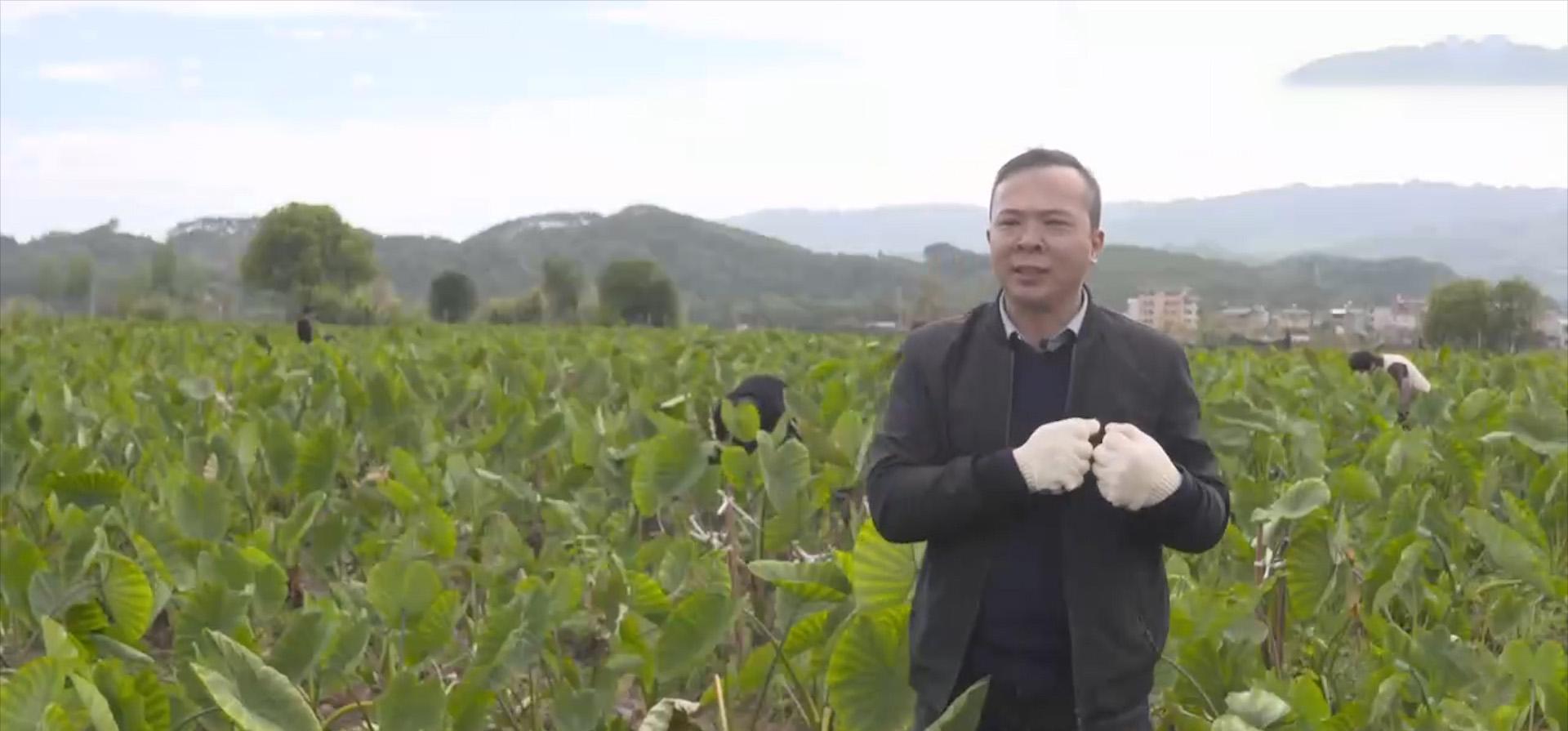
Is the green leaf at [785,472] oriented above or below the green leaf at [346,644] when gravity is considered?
above

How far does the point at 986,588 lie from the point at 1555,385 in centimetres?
807

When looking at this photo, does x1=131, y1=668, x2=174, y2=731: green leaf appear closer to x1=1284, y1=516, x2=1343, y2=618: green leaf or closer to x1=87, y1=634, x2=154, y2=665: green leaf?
x1=87, y1=634, x2=154, y2=665: green leaf

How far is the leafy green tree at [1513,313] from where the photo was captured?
51.4 metres

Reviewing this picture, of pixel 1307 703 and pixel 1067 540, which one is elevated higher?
pixel 1067 540

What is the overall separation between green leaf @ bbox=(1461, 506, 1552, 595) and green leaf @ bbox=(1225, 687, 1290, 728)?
1.31 m

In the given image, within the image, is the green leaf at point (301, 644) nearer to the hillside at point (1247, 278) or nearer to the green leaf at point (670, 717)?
the green leaf at point (670, 717)

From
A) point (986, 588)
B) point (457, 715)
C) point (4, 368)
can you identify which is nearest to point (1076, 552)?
point (986, 588)

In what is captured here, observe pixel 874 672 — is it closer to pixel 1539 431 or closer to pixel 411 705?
pixel 411 705

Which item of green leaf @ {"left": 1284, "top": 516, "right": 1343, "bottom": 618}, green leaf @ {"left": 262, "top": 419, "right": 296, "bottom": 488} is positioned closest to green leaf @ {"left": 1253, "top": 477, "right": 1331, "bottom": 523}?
green leaf @ {"left": 1284, "top": 516, "right": 1343, "bottom": 618}

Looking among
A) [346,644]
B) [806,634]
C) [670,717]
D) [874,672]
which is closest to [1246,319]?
[806,634]

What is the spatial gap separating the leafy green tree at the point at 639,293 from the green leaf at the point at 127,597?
185 feet

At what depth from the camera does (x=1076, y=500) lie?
6.48 feet

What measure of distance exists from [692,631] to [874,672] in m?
0.43

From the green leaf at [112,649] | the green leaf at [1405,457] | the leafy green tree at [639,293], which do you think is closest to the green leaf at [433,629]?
the green leaf at [112,649]
